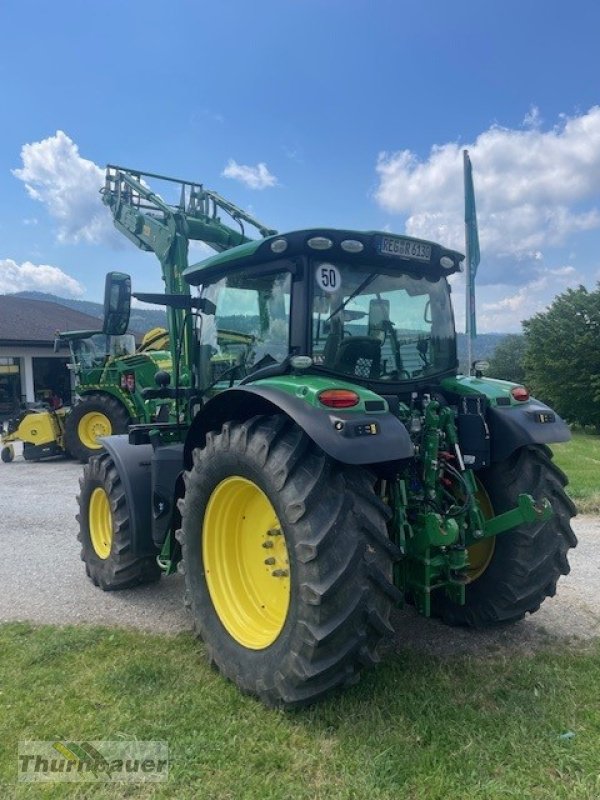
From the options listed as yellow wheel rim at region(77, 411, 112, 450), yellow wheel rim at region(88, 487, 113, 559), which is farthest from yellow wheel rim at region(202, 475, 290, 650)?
yellow wheel rim at region(77, 411, 112, 450)

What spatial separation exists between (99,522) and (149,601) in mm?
894

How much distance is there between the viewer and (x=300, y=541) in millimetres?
2781

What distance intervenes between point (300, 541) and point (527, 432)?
166 centimetres

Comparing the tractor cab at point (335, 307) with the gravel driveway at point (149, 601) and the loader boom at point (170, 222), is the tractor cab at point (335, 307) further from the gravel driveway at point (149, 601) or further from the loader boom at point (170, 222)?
the loader boom at point (170, 222)

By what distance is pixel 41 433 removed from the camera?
12234 mm

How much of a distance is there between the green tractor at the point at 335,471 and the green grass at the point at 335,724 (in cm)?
20

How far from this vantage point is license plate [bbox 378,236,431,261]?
3.47 meters

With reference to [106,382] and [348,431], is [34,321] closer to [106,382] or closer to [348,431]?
[106,382]

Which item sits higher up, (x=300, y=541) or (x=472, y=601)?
(x=300, y=541)

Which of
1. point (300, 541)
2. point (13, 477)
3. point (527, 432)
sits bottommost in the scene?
point (13, 477)

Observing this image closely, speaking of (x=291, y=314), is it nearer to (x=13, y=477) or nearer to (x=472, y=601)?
(x=472, y=601)

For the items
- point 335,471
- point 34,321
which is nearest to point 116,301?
point 335,471

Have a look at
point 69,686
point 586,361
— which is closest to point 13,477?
point 69,686

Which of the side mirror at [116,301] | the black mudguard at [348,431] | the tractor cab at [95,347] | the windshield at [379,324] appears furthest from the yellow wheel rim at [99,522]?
the tractor cab at [95,347]
